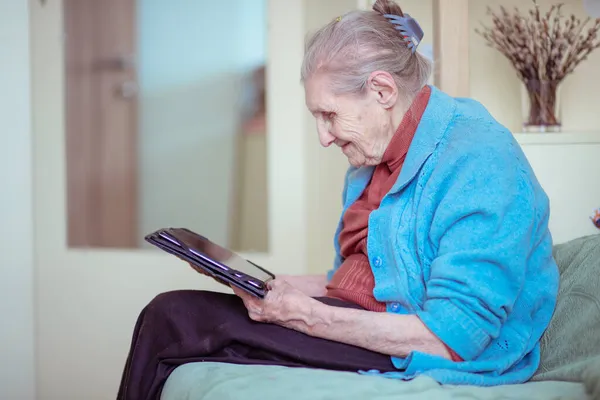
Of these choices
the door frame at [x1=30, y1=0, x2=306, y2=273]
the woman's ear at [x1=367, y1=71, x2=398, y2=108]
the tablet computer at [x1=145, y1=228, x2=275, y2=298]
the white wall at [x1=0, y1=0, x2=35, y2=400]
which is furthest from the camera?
the white wall at [x1=0, y1=0, x2=35, y2=400]

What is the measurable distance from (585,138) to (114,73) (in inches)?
77.5

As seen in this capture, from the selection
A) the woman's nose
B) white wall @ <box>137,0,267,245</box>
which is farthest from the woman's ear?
white wall @ <box>137,0,267,245</box>

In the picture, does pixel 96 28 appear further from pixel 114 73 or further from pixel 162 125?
pixel 162 125

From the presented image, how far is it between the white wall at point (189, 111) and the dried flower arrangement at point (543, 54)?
4.15 ft

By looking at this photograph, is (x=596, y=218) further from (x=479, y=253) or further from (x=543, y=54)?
(x=479, y=253)

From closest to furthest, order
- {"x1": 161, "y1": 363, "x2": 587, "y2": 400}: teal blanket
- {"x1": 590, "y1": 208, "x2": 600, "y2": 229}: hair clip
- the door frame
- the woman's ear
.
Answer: {"x1": 161, "y1": 363, "x2": 587, "y2": 400}: teal blanket
the woman's ear
{"x1": 590, "y1": 208, "x2": 600, "y2": 229}: hair clip
the door frame

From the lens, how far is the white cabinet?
5.25 feet

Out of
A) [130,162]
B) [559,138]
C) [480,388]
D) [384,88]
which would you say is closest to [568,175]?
[559,138]

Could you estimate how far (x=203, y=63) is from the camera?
286 centimetres

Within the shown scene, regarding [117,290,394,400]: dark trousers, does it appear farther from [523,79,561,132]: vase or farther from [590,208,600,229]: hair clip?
[523,79,561,132]: vase

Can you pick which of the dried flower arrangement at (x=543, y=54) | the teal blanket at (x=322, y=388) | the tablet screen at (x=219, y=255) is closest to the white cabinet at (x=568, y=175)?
the dried flower arrangement at (x=543, y=54)

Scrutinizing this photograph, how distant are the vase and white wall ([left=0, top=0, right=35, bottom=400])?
182 cm

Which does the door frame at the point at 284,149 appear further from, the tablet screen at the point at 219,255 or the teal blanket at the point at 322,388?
the teal blanket at the point at 322,388

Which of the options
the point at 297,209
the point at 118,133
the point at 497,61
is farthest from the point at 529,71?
the point at 118,133
